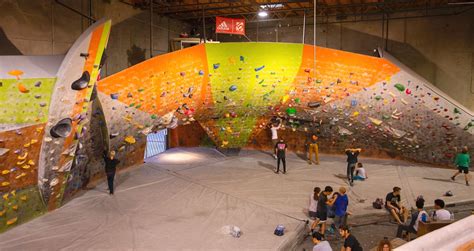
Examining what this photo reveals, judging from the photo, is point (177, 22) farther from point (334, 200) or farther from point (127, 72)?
point (334, 200)

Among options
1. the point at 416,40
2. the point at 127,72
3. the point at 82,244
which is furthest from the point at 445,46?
the point at 82,244

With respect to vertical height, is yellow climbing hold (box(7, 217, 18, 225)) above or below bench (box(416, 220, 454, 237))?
below

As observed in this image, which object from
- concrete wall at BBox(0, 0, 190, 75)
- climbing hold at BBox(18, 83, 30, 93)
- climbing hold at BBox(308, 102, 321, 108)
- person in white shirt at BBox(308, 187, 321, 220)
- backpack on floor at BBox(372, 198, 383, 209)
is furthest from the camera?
climbing hold at BBox(308, 102, 321, 108)

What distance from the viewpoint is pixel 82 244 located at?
6.30m

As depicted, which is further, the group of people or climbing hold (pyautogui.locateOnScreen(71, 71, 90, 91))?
the group of people

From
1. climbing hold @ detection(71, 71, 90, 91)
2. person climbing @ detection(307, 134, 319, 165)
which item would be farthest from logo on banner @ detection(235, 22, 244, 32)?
climbing hold @ detection(71, 71, 90, 91)

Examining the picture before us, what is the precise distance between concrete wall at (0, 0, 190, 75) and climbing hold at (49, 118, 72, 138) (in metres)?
3.68

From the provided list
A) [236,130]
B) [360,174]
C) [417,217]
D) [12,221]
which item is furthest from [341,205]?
[236,130]

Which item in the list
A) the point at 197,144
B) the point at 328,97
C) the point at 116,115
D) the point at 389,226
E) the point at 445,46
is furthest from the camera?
the point at 197,144

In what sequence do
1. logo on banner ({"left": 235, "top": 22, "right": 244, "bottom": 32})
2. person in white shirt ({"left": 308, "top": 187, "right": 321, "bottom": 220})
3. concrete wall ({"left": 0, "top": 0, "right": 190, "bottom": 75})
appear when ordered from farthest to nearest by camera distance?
logo on banner ({"left": 235, "top": 22, "right": 244, "bottom": 32}) < concrete wall ({"left": 0, "top": 0, "right": 190, "bottom": 75}) < person in white shirt ({"left": 308, "top": 187, "right": 321, "bottom": 220})

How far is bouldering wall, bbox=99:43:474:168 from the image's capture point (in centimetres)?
902

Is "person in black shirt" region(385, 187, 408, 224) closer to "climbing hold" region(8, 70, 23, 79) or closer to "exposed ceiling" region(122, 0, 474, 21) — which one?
"climbing hold" region(8, 70, 23, 79)

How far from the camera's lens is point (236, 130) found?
13.8 m

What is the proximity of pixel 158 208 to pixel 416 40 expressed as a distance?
11.9 m
